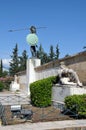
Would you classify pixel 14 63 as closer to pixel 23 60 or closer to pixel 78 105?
pixel 23 60

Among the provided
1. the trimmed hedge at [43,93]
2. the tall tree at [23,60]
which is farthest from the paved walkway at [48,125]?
the tall tree at [23,60]

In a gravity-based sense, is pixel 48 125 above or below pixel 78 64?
below

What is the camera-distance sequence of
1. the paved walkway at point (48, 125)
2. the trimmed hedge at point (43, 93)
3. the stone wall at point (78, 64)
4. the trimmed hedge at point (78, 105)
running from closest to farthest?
the paved walkway at point (48, 125)
the trimmed hedge at point (78, 105)
the stone wall at point (78, 64)
the trimmed hedge at point (43, 93)

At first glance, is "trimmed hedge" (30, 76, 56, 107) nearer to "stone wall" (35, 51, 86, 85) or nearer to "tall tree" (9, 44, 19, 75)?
"stone wall" (35, 51, 86, 85)

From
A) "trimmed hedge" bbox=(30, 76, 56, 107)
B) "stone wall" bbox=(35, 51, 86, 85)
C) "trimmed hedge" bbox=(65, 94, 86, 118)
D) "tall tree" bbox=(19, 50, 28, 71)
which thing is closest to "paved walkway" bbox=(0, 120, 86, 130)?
"trimmed hedge" bbox=(65, 94, 86, 118)

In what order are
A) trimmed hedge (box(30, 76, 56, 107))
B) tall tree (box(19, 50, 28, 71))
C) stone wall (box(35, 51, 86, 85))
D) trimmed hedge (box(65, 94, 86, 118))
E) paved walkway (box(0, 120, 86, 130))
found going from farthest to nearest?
tall tree (box(19, 50, 28, 71)) → trimmed hedge (box(30, 76, 56, 107)) → stone wall (box(35, 51, 86, 85)) → trimmed hedge (box(65, 94, 86, 118)) → paved walkway (box(0, 120, 86, 130))

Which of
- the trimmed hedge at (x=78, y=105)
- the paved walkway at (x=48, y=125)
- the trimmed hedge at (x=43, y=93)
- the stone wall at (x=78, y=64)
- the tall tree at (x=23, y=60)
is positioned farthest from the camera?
the tall tree at (x=23, y=60)

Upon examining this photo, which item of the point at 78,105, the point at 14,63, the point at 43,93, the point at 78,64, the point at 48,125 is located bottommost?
the point at 48,125

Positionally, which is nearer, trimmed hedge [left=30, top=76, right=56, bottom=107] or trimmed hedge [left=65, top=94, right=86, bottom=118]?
trimmed hedge [left=65, top=94, right=86, bottom=118]

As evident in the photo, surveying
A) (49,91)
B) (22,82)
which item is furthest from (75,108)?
(22,82)

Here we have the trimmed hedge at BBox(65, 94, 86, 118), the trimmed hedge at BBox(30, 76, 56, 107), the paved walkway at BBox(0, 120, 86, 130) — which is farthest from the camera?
the trimmed hedge at BBox(30, 76, 56, 107)

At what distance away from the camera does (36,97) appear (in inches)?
606

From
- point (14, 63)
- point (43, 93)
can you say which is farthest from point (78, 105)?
point (14, 63)

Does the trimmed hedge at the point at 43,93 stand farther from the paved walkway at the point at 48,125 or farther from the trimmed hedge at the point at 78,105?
the paved walkway at the point at 48,125
